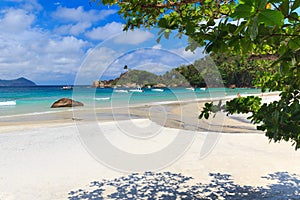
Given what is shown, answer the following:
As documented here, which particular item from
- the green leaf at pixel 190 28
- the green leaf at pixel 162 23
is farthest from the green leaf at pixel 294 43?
the green leaf at pixel 162 23

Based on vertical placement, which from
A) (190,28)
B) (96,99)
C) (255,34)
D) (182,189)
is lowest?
(182,189)

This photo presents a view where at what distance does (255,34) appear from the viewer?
36.4 inches

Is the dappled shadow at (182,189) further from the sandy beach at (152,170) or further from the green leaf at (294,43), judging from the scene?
the green leaf at (294,43)

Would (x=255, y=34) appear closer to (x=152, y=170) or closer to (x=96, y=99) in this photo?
(x=152, y=170)

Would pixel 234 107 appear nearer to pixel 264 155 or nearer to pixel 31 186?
pixel 31 186

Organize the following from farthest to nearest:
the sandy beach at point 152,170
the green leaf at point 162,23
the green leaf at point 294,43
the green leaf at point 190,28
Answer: the sandy beach at point 152,170, the green leaf at point 162,23, the green leaf at point 190,28, the green leaf at point 294,43

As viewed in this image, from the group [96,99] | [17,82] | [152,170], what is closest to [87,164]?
[152,170]

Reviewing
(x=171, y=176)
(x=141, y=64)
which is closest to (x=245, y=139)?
(x=171, y=176)

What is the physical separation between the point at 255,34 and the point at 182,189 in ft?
15.1

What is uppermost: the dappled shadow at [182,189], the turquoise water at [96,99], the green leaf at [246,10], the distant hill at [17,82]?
the distant hill at [17,82]

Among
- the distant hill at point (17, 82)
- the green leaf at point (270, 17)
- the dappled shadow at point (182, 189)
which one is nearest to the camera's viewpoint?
the green leaf at point (270, 17)

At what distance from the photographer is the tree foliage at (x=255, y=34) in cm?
90

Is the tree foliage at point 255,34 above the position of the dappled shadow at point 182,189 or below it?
above

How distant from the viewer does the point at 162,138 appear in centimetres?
1023
